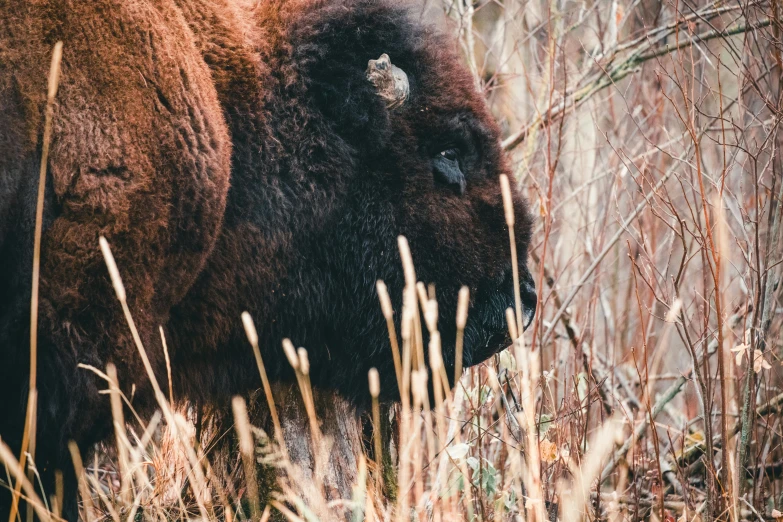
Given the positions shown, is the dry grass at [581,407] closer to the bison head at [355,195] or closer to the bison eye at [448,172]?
the bison head at [355,195]

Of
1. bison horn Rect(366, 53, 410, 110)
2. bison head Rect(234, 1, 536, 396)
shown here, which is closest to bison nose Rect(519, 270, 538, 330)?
bison head Rect(234, 1, 536, 396)

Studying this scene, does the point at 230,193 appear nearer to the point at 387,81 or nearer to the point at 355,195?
the point at 355,195

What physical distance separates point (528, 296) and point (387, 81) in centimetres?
108

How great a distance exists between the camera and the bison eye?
322 centimetres

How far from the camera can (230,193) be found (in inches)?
115

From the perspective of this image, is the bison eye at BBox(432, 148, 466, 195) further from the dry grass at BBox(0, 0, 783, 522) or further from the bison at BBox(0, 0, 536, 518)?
the dry grass at BBox(0, 0, 783, 522)

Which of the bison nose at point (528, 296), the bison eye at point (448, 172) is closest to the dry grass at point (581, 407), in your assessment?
the bison nose at point (528, 296)

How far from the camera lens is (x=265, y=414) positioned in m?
3.55

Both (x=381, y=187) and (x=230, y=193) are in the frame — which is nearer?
(x=230, y=193)

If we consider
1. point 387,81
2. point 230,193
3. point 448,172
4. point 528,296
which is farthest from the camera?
point 528,296

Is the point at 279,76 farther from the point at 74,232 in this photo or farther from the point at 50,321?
the point at 50,321

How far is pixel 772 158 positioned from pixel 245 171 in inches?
77.2

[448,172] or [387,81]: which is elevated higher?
[387,81]

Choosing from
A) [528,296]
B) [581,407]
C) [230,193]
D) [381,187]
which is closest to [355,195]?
[381,187]
